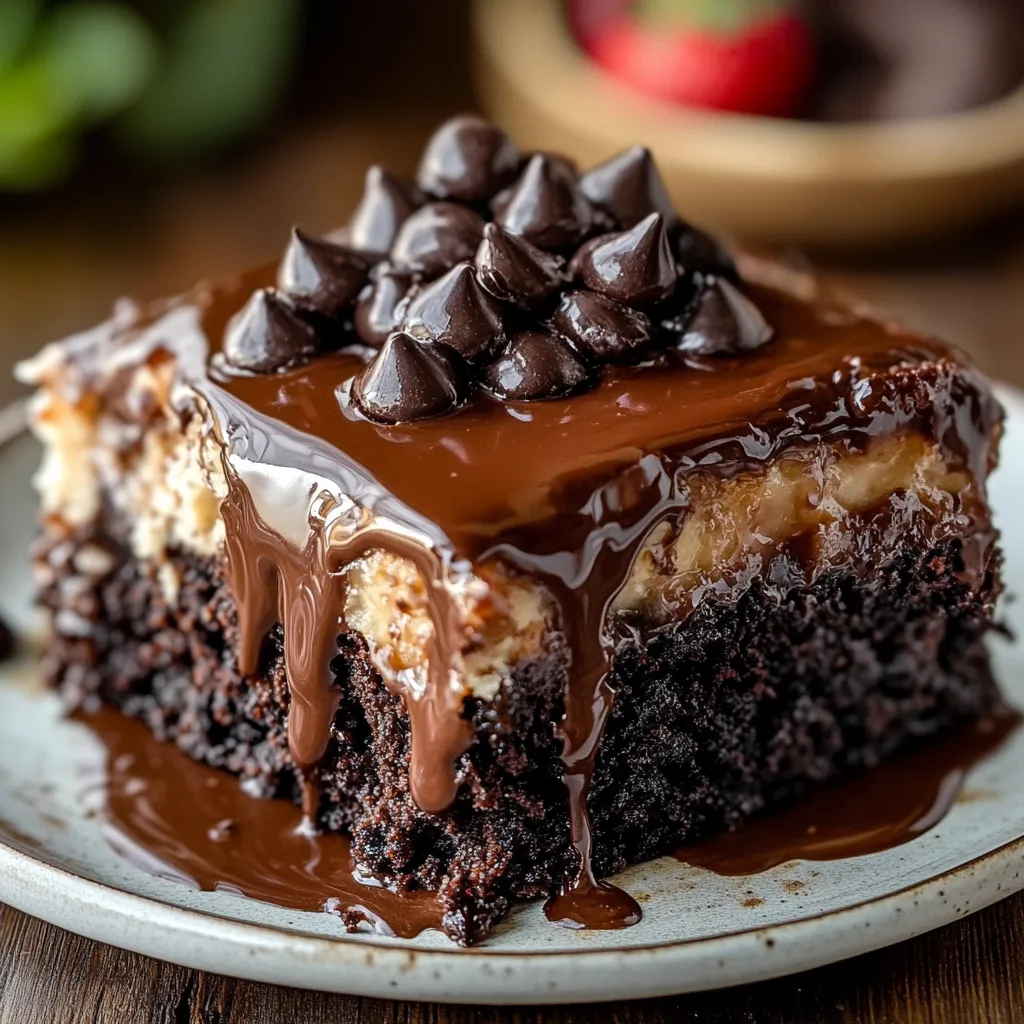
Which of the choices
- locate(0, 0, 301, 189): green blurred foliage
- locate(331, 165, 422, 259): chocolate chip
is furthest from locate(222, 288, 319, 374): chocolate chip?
locate(0, 0, 301, 189): green blurred foliage

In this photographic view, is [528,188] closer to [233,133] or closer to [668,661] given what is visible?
[668,661]

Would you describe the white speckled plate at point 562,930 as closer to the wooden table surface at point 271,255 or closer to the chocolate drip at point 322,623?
the wooden table surface at point 271,255

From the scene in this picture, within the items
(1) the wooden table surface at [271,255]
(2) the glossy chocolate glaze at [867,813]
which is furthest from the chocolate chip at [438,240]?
(1) the wooden table surface at [271,255]

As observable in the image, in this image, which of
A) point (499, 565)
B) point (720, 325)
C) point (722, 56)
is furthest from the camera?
point (722, 56)

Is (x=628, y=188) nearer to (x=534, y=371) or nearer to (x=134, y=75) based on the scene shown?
(x=534, y=371)

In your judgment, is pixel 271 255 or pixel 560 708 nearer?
pixel 560 708

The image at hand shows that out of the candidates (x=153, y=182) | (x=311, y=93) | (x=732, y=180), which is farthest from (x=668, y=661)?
(x=311, y=93)

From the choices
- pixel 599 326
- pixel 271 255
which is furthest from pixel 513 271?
pixel 271 255

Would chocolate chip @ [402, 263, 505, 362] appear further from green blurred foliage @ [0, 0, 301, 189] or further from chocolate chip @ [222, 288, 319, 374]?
green blurred foliage @ [0, 0, 301, 189]
